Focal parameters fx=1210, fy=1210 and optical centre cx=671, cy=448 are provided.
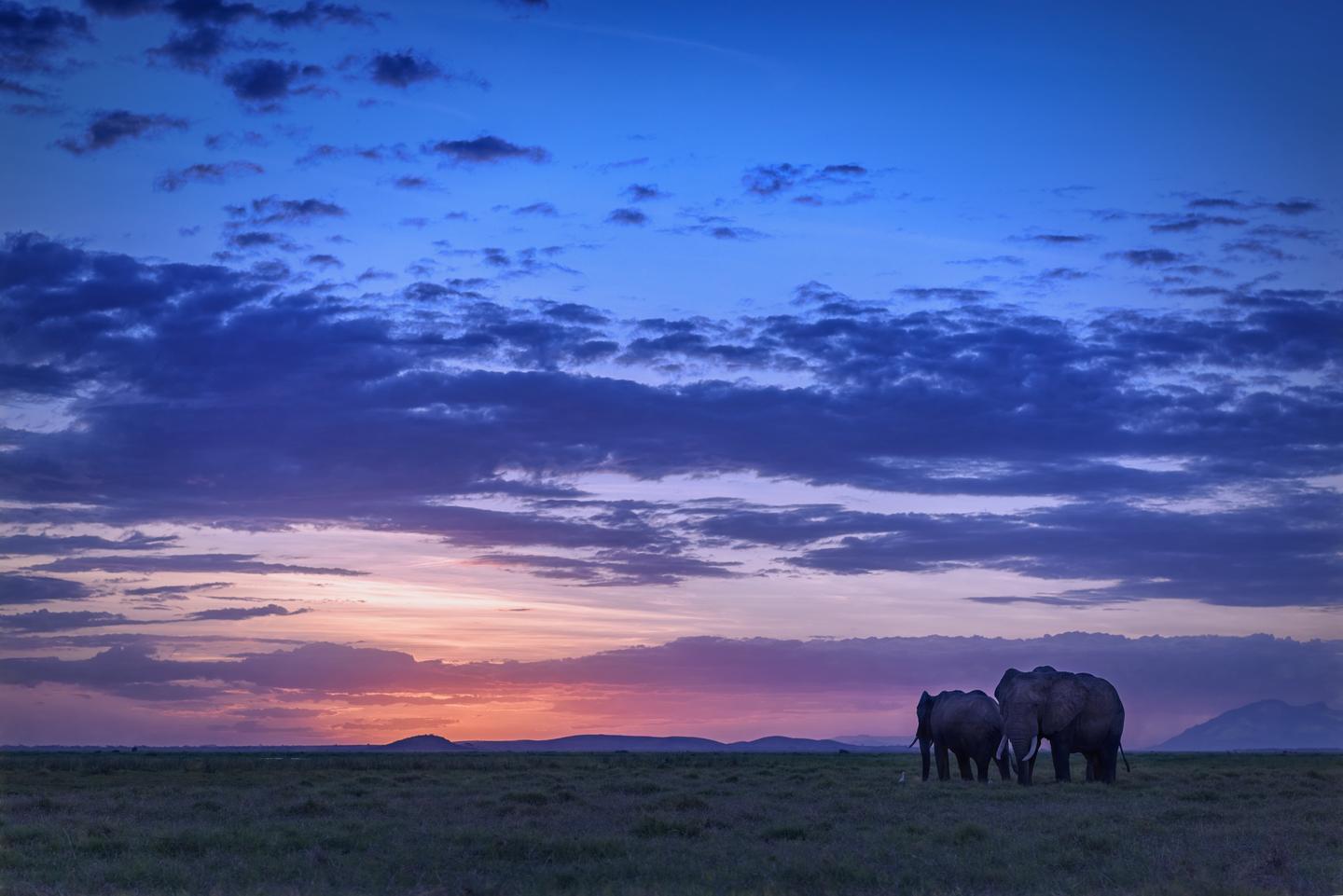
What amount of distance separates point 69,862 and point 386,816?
9098mm

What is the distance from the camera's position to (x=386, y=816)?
30109 mm

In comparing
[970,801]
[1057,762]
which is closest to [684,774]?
[1057,762]

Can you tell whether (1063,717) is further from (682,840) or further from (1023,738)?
(682,840)

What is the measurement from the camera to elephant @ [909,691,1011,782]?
45406 mm

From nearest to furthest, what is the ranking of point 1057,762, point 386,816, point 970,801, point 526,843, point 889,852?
1. point 889,852
2. point 526,843
3. point 386,816
4. point 970,801
5. point 1057,762

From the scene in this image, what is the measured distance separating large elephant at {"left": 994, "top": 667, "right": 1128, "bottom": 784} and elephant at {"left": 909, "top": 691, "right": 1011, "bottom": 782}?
62 cm

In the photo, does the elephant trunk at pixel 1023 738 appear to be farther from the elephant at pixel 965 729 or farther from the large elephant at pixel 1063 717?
the elephant at pixel 965 729

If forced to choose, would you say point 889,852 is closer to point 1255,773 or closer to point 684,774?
point 684,774

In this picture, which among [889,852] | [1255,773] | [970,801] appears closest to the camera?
[889,852]

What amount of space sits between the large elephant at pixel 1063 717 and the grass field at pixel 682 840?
3.13 metres

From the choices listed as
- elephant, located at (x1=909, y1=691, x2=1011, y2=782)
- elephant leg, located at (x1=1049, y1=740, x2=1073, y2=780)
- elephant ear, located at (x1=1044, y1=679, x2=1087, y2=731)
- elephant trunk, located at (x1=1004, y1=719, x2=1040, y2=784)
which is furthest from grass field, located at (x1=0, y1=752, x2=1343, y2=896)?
elephant, located at (x1=909, y1=691, x2=1011, y2=782)

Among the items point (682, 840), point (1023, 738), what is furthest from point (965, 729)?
point (682, 840)

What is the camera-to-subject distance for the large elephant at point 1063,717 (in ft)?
144

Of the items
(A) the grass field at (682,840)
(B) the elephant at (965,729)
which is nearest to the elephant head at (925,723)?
(B) the elephant at (965,729)
